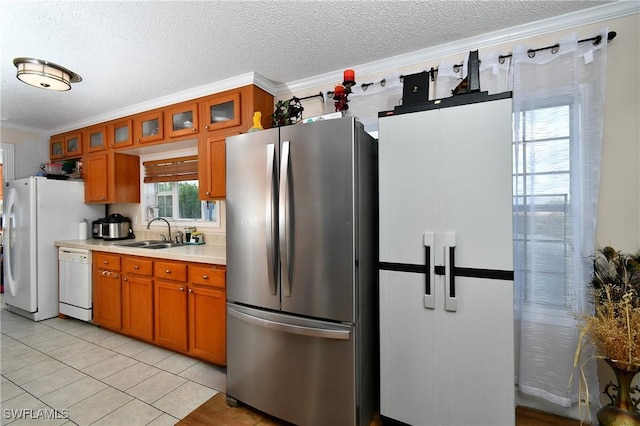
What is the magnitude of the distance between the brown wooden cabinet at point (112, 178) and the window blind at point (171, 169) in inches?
6.3

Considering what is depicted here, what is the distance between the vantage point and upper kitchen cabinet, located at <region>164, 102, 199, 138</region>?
2805mm

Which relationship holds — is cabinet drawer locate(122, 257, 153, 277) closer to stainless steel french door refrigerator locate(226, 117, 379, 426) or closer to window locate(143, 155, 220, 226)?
A: window locate(143, 155, 220, 226)

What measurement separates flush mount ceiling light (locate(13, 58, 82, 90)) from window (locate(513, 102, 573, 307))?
3.59 metres

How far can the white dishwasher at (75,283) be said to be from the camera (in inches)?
127

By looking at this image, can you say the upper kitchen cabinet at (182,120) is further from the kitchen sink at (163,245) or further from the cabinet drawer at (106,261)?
the cabinet drawer at (106,261)

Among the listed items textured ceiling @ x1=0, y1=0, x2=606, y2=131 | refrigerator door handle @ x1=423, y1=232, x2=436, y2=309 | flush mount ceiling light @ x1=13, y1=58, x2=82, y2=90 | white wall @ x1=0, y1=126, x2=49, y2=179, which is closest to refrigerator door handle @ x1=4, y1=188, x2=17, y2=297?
white wall @ x1=0, y1=126, x2=49, y2=179

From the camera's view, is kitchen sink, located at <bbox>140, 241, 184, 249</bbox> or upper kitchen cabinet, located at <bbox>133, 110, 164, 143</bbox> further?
kitchen sink, located at <bbox>140, 241, 184, 249</bbox>

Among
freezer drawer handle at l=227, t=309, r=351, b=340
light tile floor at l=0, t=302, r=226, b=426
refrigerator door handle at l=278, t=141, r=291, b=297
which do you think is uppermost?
refrigerator door handle at l=278, t=141, r=291, b=297

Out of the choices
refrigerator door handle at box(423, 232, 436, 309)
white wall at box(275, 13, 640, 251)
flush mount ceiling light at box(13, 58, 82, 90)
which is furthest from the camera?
flush mount ceiling light at box(13, 58, 82, 90)

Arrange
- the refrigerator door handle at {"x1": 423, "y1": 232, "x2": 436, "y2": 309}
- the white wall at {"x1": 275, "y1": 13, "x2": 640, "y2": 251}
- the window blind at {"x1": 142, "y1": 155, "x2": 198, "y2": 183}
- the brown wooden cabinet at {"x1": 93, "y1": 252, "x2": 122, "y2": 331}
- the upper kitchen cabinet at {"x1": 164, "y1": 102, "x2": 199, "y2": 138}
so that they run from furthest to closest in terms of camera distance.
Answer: the window blind at {"x1": 142, "y1": 155, "x2": 198, "y2": 183}, the brown wooden cabinet at {"x1": 93, "y1": 252, "x2": 122, "y2": 331}, the upper kitchen cabinet at {"x1": 164, "y1": 102, "x2": 199, "y2": 138}, the white wall at {"x1": 275, "y1": 13, "x2": 640, "y2": 251}, the refrigerator door handle at {"x1": 423, "y1": 232, "x2": 436, "y2": 309}

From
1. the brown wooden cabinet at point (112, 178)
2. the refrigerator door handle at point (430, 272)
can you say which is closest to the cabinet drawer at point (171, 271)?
the brown wooden cabinet at point (112, 178)

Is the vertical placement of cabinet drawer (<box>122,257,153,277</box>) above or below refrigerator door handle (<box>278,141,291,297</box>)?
below

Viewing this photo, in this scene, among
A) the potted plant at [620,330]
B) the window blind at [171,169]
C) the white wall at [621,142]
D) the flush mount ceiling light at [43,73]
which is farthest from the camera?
the window blind at [171,169]

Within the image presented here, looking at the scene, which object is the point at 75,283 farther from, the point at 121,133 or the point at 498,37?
the point at 498,37
